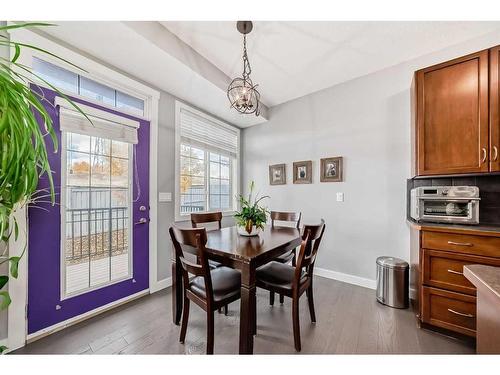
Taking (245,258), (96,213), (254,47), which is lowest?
(245,258)

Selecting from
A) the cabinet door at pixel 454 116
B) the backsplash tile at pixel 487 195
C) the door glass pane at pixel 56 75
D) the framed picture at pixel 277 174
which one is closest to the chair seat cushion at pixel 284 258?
the framed picture at pixel 277 174

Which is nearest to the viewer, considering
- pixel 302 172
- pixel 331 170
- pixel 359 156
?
pixel 359 156

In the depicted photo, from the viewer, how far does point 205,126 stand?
332 centimetres

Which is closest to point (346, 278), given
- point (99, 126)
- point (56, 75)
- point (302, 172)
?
point (302, 172)

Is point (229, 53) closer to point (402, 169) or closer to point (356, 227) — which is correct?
point (402, 169)

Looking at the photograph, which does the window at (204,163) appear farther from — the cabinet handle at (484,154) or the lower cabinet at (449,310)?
the cabinet handle at (484,154)

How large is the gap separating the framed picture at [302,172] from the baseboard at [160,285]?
2244mm

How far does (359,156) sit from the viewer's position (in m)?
2.75

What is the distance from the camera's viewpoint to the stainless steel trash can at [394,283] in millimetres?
2170

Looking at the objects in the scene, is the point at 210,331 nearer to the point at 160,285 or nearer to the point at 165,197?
the point at 160,285

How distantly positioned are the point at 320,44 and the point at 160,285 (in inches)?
128

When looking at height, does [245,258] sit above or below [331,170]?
below

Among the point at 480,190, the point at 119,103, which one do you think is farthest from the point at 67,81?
the point at 480,190

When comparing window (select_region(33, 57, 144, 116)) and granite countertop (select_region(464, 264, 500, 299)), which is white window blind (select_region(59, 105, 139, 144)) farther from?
granite countertop (select_region(464, 264, 500, 299))
